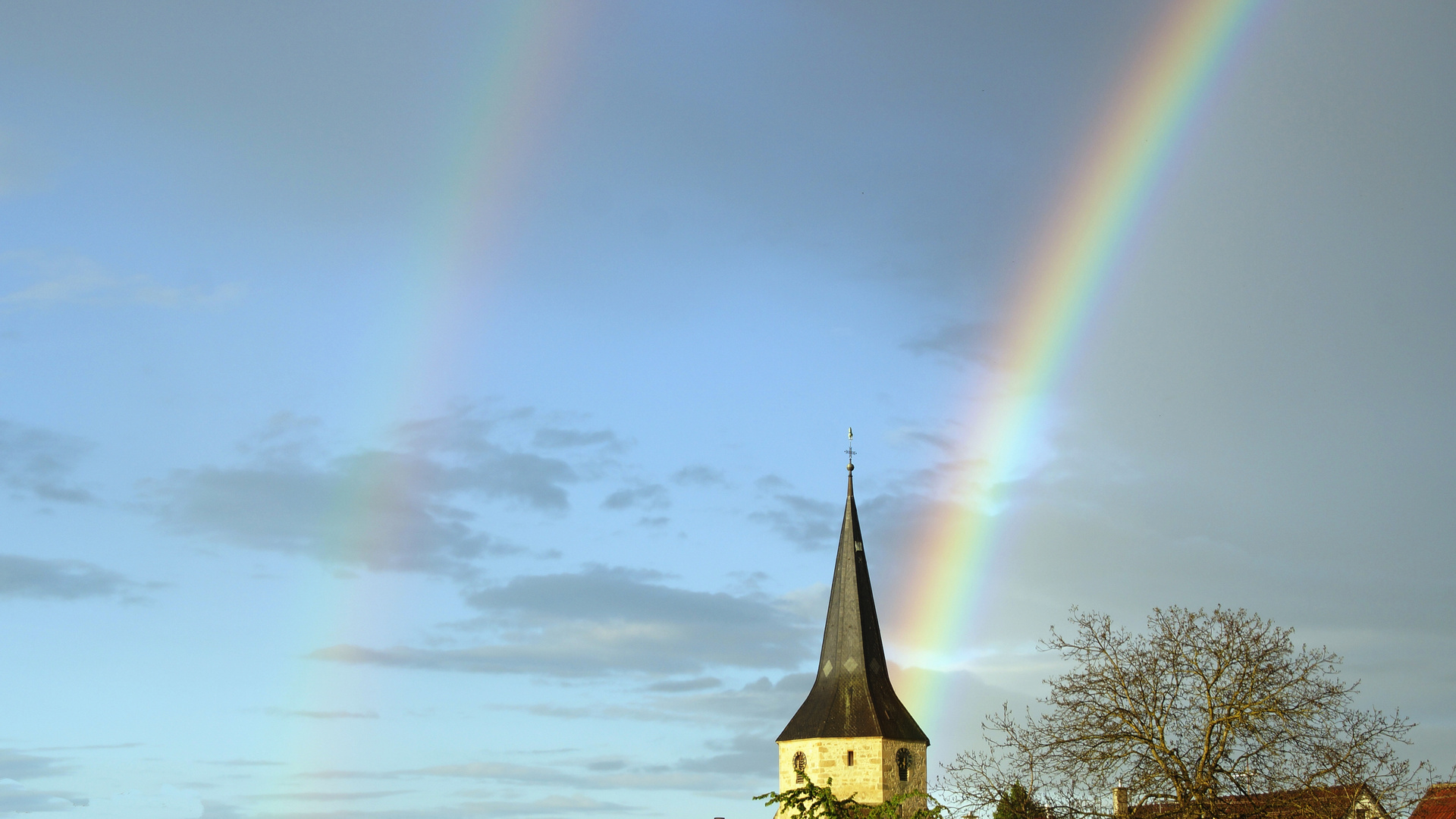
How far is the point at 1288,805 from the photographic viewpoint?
90.8 feet

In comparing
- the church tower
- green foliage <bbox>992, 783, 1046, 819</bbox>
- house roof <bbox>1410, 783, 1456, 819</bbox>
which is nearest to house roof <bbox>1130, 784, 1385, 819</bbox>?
green foliage <bbox>992, 783, 1046, 819</bbox>

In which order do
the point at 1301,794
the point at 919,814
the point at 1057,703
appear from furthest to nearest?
the point at 1057,703
the point at 1301,794
the point at 919,814

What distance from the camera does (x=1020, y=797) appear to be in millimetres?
29438

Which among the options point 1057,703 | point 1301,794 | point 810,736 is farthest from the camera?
point 810,736

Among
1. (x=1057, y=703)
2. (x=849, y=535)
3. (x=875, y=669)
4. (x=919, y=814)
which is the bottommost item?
(x=919, y=814)

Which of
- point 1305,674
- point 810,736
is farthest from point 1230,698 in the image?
point 810,736

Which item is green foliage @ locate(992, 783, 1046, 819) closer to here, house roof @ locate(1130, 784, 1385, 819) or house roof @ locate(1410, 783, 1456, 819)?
house roof @ locate(1130, 784, 1385, 819)

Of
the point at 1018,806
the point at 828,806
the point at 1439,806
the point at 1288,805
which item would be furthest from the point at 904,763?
the point at 828,806

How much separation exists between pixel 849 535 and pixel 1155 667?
3396cm

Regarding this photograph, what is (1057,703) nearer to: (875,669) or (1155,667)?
(1155,667)

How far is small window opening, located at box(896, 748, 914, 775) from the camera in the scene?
191ft

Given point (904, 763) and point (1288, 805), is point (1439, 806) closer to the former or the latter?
point (904, 763)

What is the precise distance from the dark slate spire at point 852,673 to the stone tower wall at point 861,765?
0.97ft

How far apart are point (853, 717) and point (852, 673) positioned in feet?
6.30
